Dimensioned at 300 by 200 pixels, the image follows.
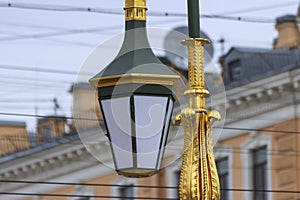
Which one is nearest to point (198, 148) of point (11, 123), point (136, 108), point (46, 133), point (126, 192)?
point (136, 108)

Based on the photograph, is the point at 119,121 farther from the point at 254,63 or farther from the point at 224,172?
the point at 254,63

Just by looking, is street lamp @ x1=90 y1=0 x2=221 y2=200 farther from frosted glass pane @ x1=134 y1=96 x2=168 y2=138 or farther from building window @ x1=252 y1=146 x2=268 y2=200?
building window @ x1=252 y1=146 x2=268 y2=200

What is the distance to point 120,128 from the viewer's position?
722cm

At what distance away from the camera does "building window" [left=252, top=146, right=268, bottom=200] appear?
1256 inches

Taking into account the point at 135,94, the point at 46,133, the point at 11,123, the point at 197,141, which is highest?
the point at 11,123

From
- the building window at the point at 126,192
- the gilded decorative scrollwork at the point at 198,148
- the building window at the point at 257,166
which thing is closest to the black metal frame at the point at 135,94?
the gilded decorative scrollwork at the point at 198,148

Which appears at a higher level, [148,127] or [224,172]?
[224,172]

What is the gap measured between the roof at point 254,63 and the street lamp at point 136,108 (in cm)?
2472

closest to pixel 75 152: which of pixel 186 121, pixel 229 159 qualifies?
pixel 229 159

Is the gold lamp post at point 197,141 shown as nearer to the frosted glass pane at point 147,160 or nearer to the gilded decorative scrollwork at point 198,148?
the gilded decorative scrollwork at point 198,148

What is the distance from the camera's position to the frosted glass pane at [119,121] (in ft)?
Result: 23.5

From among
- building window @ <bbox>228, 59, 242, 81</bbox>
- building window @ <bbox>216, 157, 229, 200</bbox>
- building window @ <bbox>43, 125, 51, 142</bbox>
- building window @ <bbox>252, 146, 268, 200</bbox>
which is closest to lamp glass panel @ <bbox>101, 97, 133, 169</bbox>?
building window @ <bbox>252, 146, 268, 200</bbox>

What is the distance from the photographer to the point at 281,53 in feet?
109

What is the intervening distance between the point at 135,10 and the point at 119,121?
0.63 m
